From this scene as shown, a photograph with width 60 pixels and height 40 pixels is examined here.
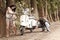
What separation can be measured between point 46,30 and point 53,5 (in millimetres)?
15391

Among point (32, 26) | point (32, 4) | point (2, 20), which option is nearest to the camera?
point (2, 20)

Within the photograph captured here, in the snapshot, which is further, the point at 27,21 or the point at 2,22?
the point at 27,21

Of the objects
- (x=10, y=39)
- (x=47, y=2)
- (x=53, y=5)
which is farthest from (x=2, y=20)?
(x=53, y=5)

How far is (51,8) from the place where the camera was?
112 feet

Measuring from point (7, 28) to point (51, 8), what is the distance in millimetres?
20393

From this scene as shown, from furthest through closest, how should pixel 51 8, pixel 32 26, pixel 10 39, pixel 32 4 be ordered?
pixel 51 8
pixel 32 4
pixel 32 26
pixel 10 39

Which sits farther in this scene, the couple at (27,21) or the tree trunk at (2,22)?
the couple at (27,21)

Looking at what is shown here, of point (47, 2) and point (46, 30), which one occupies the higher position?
point (47, 2)

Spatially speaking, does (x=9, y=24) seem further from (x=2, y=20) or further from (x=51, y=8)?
(x=51, y=8)

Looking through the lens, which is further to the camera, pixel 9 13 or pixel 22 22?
pixel 22 22

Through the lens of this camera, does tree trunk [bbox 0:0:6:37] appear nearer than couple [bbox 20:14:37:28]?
Yes

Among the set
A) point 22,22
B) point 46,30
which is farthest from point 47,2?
point 22,22

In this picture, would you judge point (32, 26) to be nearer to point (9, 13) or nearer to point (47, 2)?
point (9, 13)

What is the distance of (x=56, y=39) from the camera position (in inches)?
552
